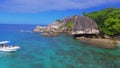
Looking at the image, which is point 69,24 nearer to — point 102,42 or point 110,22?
point 110,22

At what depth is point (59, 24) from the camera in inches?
3474

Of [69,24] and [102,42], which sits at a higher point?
[69,24]

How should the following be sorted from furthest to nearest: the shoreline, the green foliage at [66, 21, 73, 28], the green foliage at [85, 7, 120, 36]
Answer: the green foliage at [66, 21, 73, 28] → the green foliage at [85, 7, 120, 36] → the shoreline

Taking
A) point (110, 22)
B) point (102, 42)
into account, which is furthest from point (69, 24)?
point (102, 42)

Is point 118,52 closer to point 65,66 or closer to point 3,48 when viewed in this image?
point 65,66

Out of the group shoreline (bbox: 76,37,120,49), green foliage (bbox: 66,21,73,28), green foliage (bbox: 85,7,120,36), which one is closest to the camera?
shoreline (bbox: 76,37,120,49)

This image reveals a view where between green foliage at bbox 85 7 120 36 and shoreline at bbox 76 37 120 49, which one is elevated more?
green foliage at bbox 85 7 120 36

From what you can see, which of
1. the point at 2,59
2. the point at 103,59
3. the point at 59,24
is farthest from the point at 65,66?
the point at 59,24

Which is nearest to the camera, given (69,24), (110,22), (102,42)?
(102,42)

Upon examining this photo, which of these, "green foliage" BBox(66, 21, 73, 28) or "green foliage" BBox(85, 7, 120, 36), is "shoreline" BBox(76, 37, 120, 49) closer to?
"green foliage" BBox(85, 7, 120, 36)

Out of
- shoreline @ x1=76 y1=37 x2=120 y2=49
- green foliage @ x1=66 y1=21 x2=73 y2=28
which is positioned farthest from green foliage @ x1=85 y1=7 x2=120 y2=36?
green foliage @ x1=66 y1=21 x2=73 y2=28

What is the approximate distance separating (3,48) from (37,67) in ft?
47.6

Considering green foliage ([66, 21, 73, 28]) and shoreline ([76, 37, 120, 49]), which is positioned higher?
green foliage ([66, 21, 73, 28])

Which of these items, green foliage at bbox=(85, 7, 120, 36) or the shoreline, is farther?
green foliage at bbox=(85, 7, 120, 36)
